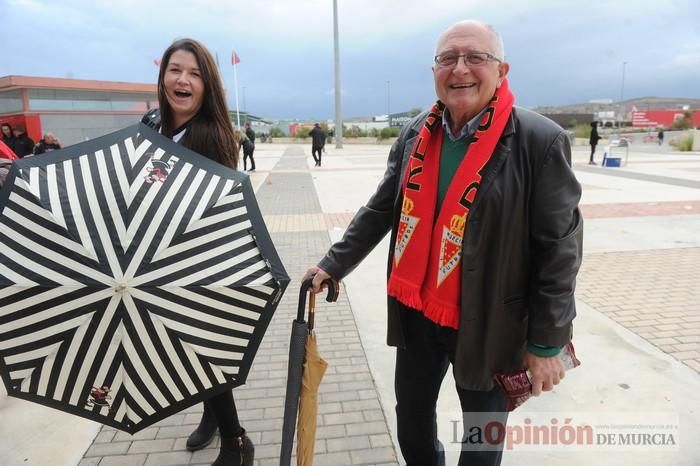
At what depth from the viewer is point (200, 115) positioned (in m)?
2.09

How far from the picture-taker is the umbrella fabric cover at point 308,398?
1.69m

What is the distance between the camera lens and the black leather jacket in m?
1.44

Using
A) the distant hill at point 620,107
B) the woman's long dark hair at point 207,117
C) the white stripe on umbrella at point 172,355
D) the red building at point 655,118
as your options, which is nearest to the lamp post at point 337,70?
the woman's long dark hair at point 207,117

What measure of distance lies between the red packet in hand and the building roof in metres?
21.8

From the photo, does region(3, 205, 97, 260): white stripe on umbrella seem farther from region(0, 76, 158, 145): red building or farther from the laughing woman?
region(0, 76, 158, 145): red building

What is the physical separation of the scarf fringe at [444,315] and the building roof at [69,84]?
21579 mm

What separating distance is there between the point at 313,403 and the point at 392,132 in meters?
40.5

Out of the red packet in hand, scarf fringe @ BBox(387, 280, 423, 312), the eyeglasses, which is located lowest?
the red packet in hand

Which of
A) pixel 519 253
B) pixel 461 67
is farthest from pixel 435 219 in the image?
pixel 461 67

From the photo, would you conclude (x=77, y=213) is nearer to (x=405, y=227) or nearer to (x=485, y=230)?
(x=405, y=227)

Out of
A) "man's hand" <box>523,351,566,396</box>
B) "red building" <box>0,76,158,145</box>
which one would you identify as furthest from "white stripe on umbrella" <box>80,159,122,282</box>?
"red building" <box>0,76,158,145</box>

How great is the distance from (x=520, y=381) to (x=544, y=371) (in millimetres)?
84

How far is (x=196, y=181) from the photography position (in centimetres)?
157

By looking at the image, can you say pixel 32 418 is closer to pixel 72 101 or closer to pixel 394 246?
pixel 394 246
